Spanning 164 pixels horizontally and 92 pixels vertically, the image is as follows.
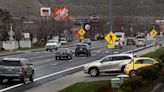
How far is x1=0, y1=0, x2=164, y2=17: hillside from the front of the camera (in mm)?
100387

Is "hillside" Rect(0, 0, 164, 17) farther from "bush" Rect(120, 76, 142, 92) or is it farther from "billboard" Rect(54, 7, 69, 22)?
"bush" Rect(120, 76, 142, 92)

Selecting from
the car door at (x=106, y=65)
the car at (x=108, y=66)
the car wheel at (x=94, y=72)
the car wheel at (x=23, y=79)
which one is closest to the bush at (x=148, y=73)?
the car wheel at (x=23, y=79)

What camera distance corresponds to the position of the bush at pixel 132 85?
1733 cm

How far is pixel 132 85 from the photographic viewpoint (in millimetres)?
18109

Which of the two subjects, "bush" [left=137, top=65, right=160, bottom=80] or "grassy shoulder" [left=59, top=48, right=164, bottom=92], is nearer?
"grassy shoulder" [left=59, top=48, right=164, bottom=92]

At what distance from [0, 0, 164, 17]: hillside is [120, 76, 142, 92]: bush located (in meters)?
62.9

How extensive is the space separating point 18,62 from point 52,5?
164415 mm

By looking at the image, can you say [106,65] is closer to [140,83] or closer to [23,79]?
[23,79]

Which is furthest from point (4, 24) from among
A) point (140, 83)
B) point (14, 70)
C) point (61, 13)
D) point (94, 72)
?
point (140, 83)

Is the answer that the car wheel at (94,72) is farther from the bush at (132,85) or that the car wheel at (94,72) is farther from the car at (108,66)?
the bush at (132,85)

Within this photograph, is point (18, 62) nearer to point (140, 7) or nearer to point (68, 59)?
point (68, 59)

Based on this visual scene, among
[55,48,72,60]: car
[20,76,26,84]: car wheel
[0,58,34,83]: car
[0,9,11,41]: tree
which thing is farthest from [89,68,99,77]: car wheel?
[0,9,11,41]: tree

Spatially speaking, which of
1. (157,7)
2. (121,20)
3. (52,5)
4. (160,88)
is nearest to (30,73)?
(160,88)

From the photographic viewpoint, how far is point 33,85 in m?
29.1
